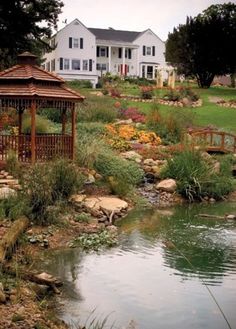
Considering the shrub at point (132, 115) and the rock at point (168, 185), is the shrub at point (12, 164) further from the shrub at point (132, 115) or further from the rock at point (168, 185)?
the shrub at point (132, 115)

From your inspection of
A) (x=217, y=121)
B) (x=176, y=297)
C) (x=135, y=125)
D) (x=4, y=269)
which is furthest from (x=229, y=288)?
(x=217, y=121)

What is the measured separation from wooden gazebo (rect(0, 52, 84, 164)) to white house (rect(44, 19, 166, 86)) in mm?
41709

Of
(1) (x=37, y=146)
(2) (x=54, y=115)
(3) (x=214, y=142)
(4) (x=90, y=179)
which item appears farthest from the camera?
(2) (x=54, y=115)

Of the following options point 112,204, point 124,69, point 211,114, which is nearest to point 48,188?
point 112,204

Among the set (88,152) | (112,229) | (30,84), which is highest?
(30,84)

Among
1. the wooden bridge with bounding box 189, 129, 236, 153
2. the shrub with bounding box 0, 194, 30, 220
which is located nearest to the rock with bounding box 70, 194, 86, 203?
the shrub with bounding box 0, 194, 30, 220

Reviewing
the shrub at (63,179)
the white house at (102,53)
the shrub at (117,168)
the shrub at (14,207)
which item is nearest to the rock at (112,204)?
the shrub at (63,179)

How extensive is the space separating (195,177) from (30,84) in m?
6.20

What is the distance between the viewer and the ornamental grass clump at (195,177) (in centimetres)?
1858

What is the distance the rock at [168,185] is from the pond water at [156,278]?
351 cm

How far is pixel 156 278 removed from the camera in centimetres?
1059

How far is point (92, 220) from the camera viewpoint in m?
14.6

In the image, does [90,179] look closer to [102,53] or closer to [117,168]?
[117,168]

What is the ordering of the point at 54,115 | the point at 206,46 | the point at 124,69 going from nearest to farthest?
the point at 54,115, the point at 206,46, the point at 124,69
